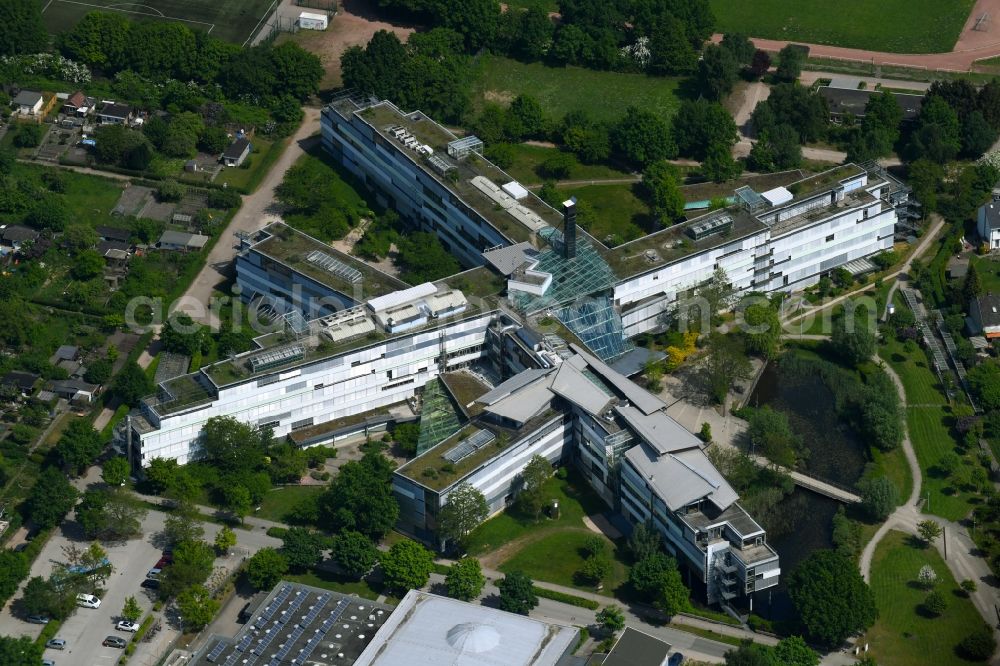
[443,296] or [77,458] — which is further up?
[443,296]

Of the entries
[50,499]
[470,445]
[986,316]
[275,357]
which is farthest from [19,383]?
[986,316]

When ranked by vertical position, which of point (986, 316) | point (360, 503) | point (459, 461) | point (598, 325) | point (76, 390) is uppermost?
point (986, 316)

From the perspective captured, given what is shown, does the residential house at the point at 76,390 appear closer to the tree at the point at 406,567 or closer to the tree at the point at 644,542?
the tree at the point at 406,567

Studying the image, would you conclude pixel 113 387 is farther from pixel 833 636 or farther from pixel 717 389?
pixel 833 636

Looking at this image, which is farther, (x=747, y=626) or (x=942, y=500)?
(x=942, y=500)

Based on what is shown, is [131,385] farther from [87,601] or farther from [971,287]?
[971,287]

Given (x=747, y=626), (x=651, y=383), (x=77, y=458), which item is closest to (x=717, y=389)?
(x=651, y=383)
